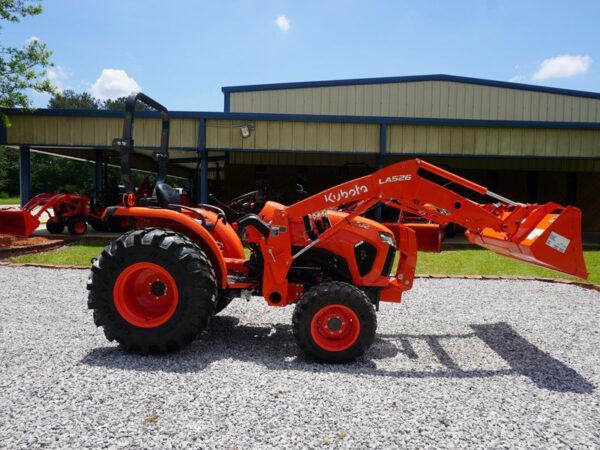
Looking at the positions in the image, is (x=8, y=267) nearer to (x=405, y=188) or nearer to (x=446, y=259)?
(x=405, y=188)

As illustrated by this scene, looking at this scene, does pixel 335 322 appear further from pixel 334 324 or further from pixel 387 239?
pixel 387 239

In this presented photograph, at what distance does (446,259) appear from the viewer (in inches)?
396

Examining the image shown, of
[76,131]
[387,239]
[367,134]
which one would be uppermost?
[367,134]

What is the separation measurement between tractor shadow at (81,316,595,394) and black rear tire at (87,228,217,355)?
0.17m

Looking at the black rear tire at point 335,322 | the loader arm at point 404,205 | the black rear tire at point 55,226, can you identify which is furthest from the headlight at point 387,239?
the black rear tire at point 55,226

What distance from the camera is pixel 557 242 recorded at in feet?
12.6

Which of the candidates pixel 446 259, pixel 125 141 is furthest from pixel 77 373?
pixel 446 259

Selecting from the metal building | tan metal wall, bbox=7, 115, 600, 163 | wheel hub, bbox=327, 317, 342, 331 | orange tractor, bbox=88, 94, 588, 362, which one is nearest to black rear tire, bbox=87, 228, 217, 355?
orange tractor, bbox=88, 94, 588, 362

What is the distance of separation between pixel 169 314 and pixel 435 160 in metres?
15.2

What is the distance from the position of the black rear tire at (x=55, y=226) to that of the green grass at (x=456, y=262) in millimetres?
2124

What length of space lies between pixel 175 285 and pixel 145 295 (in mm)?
Result: 429

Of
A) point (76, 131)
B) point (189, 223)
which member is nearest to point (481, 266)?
point (189, 223)

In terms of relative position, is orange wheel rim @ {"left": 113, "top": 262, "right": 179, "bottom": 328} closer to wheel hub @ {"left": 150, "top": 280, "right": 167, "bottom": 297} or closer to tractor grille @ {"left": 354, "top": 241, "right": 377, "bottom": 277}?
wheel hub @ {"left": 150, "top": 280, "right": 167, "bottom": 297}

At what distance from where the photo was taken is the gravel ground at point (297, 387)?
105 inches
